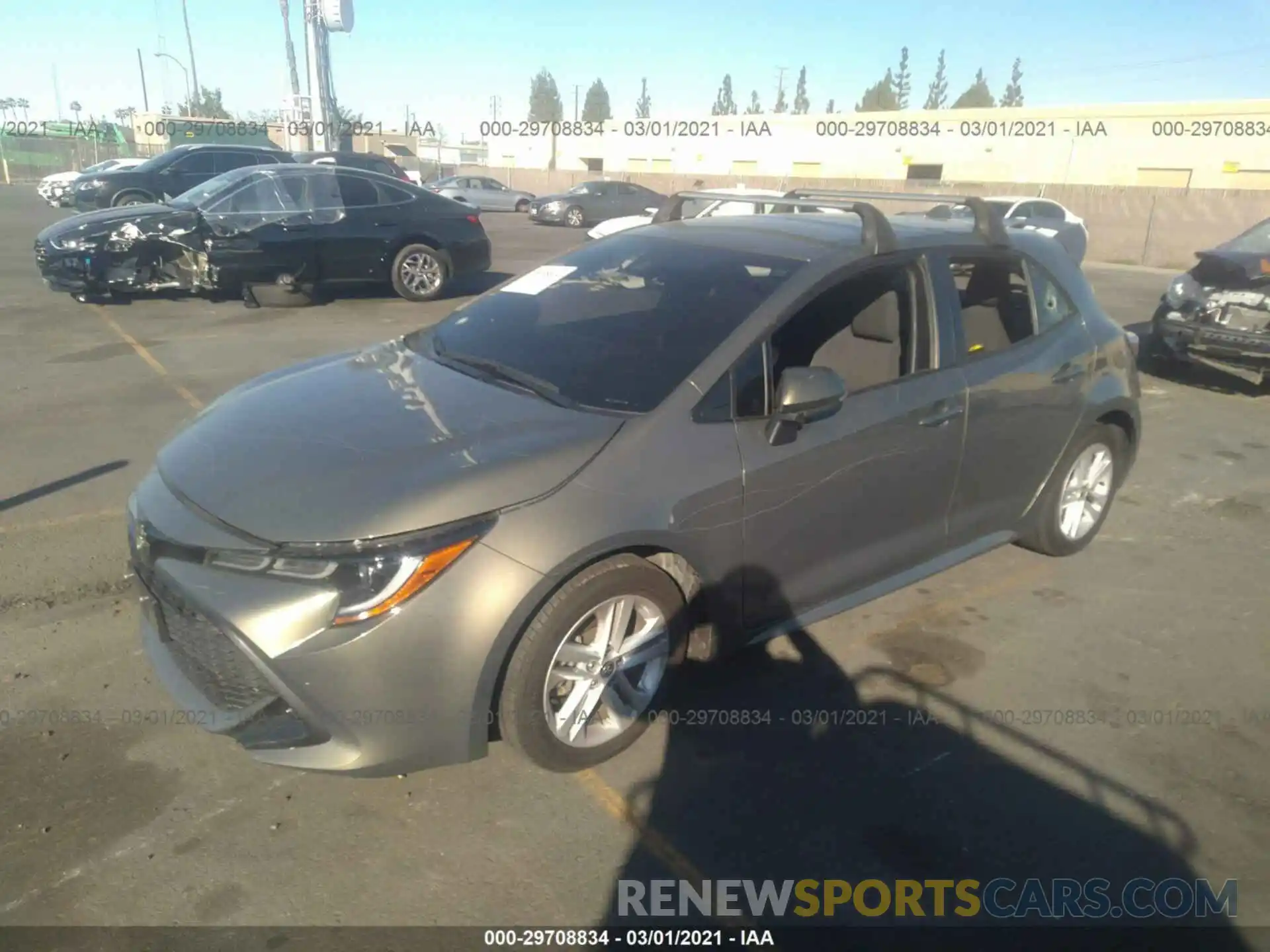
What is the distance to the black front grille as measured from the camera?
2.59m

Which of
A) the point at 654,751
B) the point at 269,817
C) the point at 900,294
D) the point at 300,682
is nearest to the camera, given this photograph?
the point at 300,682

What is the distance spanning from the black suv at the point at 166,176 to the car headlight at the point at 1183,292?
1562cm

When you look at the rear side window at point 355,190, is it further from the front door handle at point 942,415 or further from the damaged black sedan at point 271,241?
the front door handle at point 942,415

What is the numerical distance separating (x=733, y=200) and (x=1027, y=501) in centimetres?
201

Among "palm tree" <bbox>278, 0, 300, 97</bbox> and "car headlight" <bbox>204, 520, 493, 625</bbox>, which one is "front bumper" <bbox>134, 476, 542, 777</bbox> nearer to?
"car headlight" <bbox>204, 520, 493, 625</bbox>

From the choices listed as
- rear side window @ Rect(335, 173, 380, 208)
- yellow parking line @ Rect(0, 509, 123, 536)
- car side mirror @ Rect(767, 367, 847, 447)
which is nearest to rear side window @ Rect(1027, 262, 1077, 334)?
car side mirror @ Rect(767, 367, 847, 447)

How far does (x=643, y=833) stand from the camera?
2764 millimetres

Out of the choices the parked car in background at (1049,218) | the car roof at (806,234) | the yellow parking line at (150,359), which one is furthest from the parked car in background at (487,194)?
the car roof at (806,234)

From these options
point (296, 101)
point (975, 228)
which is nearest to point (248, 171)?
point (975, 228)

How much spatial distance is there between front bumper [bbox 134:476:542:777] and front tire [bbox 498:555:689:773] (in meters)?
0.13

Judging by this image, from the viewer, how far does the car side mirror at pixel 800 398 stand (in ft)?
10.1

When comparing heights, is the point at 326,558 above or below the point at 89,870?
above

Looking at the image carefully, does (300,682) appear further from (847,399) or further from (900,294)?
(900,294)

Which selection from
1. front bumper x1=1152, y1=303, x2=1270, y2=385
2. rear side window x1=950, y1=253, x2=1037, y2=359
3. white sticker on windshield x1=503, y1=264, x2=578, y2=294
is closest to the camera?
rear side window x1=950, y1=253, x2=1037, y2=359
